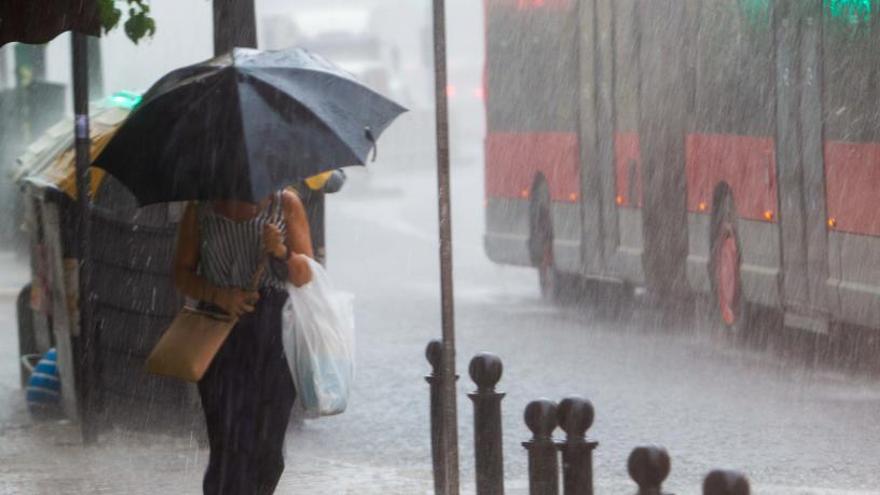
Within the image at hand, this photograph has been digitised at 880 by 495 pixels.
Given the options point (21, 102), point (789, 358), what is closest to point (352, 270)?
point (21, 102)

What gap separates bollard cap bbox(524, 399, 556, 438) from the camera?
23.6 ft

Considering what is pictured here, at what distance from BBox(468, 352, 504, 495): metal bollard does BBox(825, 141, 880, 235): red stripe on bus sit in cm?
560

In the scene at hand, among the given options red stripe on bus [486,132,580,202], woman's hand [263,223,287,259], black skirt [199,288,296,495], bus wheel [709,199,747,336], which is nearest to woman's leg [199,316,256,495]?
black skirt [199,288,296,495]

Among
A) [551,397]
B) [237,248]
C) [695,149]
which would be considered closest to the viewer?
[237,248]

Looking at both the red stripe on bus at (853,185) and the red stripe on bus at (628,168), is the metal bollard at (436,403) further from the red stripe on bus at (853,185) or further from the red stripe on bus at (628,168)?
the red stripe on bus at (628,168)

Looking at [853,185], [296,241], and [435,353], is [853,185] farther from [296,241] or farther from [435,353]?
[296,241]

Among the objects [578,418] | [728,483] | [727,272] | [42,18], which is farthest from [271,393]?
[727,272]

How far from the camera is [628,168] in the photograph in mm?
17828

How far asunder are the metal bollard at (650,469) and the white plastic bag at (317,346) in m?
1.77

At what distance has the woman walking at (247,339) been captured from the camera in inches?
292

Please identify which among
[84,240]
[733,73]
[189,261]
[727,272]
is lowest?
[727,272]

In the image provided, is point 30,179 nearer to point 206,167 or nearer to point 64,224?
point 64,224

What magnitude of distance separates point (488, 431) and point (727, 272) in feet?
26.5

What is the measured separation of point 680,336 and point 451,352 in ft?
31.9
